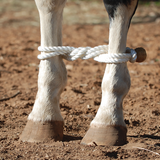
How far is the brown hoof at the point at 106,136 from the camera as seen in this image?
1752 millimetres

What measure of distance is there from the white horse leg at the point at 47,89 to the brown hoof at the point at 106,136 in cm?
25

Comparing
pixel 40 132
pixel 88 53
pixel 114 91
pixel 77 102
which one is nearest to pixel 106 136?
pixel 114 91

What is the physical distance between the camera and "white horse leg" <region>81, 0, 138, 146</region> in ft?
5.62

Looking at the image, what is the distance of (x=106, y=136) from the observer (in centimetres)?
175

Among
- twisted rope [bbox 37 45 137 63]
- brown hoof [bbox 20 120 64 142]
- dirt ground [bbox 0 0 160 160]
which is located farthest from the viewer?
brown hoof [bbox 20 120 64 142]

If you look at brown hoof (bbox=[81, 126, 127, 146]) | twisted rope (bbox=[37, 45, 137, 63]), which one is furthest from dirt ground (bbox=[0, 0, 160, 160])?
twisted rope (bbox=[37, 45, 137, 63])

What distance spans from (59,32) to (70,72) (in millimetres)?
1801

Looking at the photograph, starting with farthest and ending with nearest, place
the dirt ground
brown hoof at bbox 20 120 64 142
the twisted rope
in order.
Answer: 1. brown hoof at bbox 20 120 64 142
2. the twisted rope
3. the dirt ground

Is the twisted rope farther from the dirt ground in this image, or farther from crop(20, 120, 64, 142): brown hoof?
the dirt ground

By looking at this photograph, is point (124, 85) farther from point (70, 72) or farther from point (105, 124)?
point (70, 72)

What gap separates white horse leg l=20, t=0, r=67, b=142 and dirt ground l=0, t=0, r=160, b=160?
9cm

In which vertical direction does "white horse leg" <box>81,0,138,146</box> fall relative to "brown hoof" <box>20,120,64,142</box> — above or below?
above

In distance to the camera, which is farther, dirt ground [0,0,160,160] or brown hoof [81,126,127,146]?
brown hoof [81,126,127,146]

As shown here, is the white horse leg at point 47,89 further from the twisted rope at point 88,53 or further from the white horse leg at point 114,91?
the white horse leg at point 114,91
